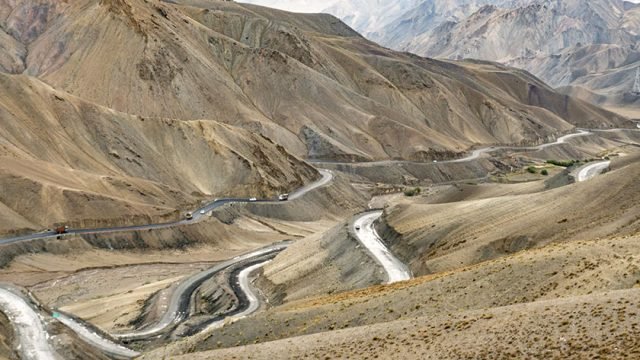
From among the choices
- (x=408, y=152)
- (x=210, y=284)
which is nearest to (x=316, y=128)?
(x=408, y=152)

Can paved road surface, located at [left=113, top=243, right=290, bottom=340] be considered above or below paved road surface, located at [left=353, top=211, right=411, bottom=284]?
below

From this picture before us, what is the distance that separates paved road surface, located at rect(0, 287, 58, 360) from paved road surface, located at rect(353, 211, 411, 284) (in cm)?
2275

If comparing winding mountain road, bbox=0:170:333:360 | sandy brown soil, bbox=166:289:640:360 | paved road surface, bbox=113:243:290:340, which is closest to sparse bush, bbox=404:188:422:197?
winding mountain road, bbox=0:170:333:360

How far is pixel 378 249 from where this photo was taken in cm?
6144

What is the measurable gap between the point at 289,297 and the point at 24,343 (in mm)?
22660

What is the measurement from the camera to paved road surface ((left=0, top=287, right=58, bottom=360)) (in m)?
37.3

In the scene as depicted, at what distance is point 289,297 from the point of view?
5706 centimetres

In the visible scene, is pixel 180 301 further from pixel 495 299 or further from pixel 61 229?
pixel 495 299

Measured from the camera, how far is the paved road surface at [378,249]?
53.2 meters

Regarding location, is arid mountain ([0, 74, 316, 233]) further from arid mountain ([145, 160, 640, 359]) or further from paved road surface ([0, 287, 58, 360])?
arid mountain ([145, 160, 640, 359])

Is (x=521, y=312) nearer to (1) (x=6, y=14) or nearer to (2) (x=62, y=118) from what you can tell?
(2) (x=62, y=118)

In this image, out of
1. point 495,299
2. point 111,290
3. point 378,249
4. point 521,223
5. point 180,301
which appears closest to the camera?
point 495,299

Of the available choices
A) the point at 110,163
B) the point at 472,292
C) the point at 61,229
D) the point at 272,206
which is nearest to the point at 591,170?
the point at 272,206

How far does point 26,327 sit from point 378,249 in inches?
1158
